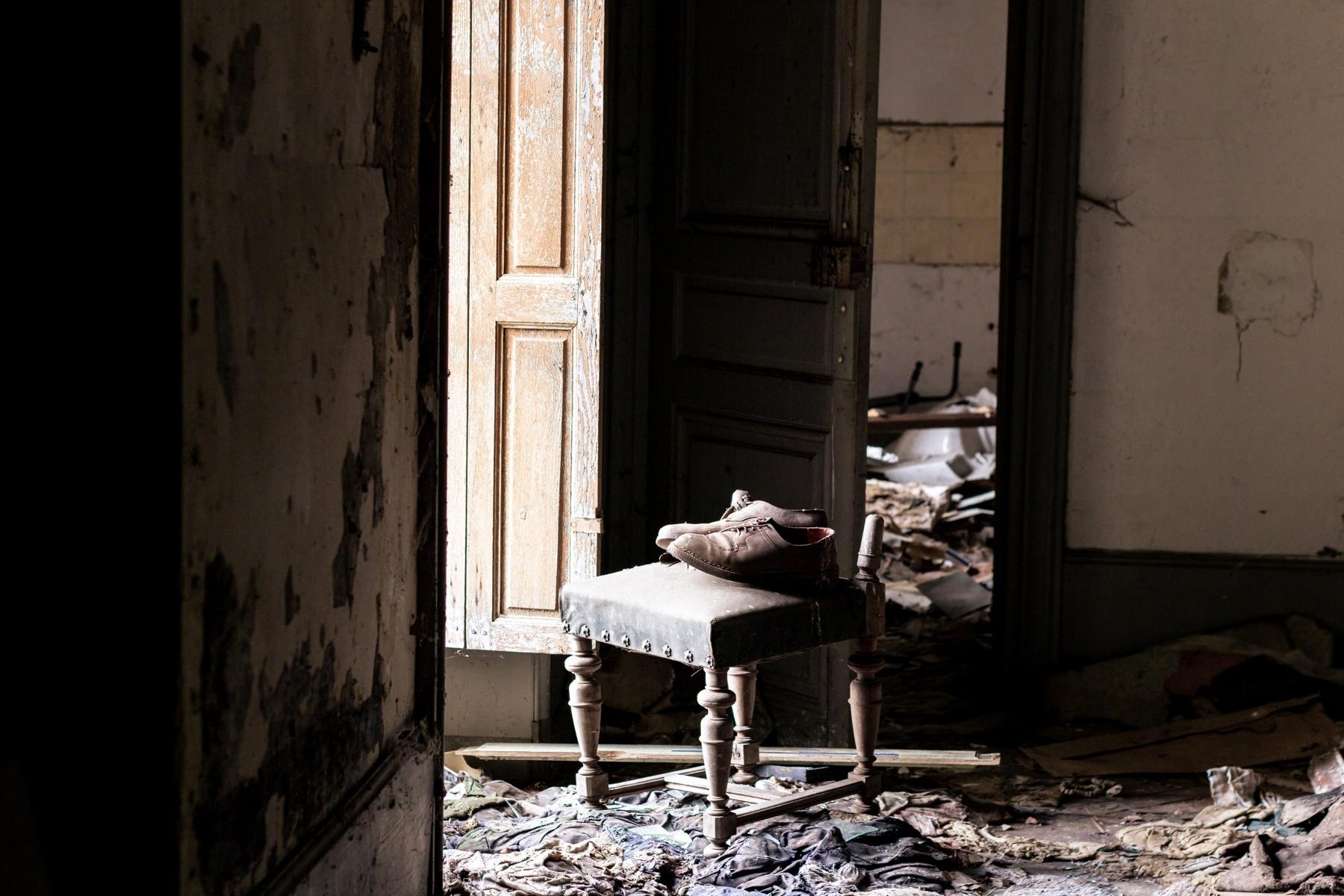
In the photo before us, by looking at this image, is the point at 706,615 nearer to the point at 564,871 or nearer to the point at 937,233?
the point at 564,871

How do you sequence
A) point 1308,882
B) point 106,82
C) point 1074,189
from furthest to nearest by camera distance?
1. point 1074,189
2. point 1308,882
3. point 106,82

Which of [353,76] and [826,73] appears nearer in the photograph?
[353,76]

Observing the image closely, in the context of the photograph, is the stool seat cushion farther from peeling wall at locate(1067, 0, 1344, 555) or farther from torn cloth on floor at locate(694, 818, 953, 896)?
peeling wall at locate(1067, 0, 1344, 555)

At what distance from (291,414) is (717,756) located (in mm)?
1535

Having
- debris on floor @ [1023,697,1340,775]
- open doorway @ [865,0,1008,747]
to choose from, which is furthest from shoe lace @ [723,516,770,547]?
open doorway @ [865,0,1008,747]

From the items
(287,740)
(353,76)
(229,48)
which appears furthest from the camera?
(353,76)

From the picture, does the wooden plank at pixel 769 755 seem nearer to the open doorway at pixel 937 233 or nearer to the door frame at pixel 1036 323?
the door frame at pixel 1036 323

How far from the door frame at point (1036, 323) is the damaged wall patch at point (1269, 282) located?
0.47 m

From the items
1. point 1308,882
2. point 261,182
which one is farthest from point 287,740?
point 1308,882

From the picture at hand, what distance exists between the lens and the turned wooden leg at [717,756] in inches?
122

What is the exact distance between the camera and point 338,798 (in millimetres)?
2260

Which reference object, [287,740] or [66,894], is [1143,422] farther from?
[66,894]

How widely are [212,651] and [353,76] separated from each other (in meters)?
0.93

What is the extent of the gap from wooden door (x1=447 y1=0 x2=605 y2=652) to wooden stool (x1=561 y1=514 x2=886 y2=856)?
1.57 feet
